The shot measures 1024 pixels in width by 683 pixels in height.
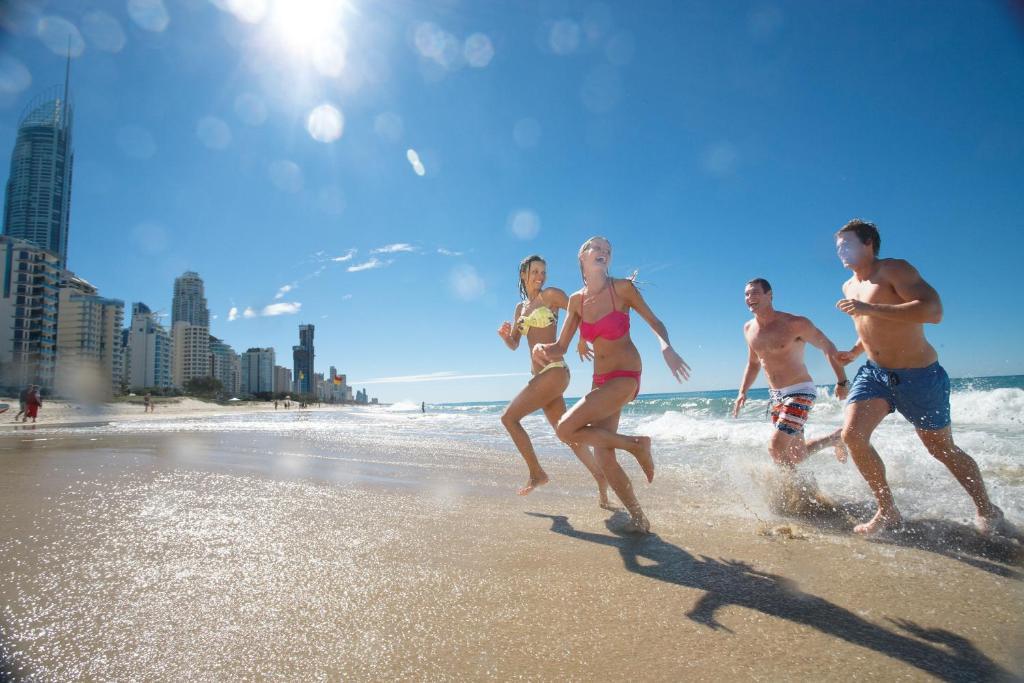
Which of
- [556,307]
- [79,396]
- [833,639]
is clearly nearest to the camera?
[833,639]

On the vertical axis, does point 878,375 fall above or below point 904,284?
below

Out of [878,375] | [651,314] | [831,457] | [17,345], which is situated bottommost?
[831,457]

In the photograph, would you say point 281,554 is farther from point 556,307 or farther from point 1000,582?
point 1000,582

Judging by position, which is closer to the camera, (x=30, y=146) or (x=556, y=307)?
(x=556, y=307)

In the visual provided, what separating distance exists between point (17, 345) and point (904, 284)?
9783cm

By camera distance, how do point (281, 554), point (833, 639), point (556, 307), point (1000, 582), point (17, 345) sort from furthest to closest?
point (17, 345) < point (556, 307) < point (281, 554) < point (1000, 582) < point (833, 639)

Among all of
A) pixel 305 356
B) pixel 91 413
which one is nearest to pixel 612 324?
pixel 91 413

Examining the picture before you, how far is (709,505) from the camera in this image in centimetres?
395

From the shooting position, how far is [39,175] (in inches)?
4692

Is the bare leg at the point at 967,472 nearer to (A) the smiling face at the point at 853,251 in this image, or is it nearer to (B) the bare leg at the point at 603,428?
(A) the smiling face at the point at 853,251

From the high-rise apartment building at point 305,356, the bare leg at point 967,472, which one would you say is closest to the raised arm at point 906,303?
the bare leg at point 967,472

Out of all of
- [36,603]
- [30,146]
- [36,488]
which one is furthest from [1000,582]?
[30,146]

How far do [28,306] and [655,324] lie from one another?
9664 centimetres

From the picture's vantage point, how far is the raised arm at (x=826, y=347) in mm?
4348
